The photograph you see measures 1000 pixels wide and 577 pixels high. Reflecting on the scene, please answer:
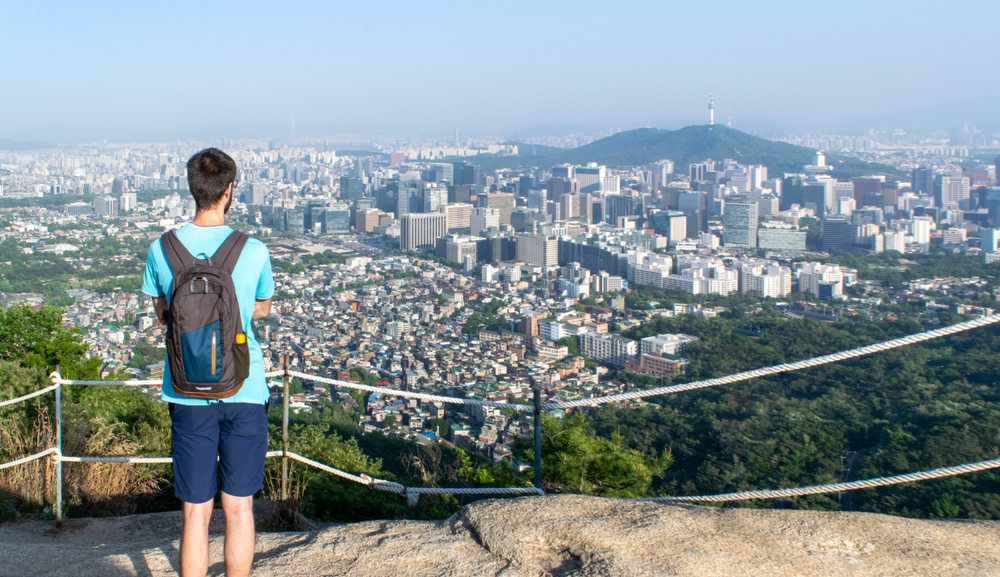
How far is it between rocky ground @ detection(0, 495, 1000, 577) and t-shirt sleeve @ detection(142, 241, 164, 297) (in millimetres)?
500

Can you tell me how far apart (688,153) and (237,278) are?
50.8 m

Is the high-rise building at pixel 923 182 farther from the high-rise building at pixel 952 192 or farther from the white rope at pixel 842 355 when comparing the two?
the white rope at pixel 842 355

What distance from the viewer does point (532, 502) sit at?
1.44m

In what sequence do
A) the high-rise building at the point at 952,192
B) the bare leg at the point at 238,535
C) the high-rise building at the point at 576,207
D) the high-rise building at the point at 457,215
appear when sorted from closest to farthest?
the bare leg at the point at 238,535 → the high-rise building at the point at 952,192 → the high-rise building at the point at 457,215 → the high-rise building at the point at 576,207

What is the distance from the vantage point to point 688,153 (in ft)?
162

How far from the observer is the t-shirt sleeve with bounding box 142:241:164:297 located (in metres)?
1.05

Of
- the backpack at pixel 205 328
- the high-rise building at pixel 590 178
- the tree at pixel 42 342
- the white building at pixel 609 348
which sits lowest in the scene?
the white building at pixel 609 348

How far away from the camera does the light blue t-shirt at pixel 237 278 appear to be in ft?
3.43

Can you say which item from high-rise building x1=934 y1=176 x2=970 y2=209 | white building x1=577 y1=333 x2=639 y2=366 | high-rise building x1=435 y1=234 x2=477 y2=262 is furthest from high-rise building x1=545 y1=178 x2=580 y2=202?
white building x1=577 y1=333 x2=639 y2=366

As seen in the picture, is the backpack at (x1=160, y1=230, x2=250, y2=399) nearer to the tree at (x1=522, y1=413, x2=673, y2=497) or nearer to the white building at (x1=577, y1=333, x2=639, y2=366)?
the tree at (x1=522, y1=413, x2=673, y2=497)

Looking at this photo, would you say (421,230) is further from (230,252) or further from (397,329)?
(230,252)

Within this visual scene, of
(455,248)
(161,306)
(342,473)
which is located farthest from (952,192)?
(161,306)

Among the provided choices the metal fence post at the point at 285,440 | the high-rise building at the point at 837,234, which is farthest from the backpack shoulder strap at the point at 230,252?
the high-rise building at the point at 837,234

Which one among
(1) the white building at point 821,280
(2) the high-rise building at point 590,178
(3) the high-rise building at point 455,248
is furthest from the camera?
(2) the high-rise building at point 590,178
